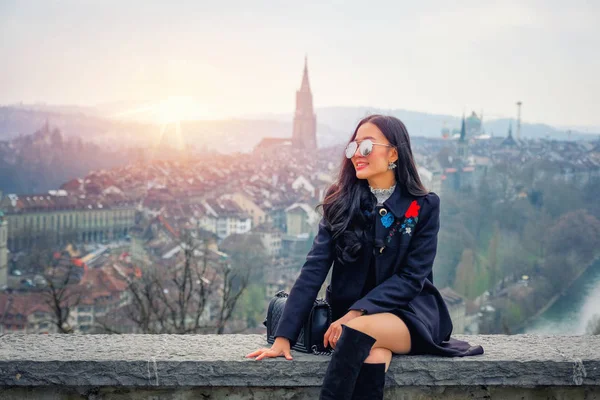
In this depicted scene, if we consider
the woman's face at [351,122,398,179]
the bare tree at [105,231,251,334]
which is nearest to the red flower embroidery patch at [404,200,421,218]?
the woman's face at [351,122,398,179]

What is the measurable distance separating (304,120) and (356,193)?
48298 mm

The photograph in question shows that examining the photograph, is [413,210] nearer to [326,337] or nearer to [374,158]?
[374,158]

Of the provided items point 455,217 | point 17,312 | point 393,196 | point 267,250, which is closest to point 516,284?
point 455,217

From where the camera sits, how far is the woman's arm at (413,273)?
173 centimetres

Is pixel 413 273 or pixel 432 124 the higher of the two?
pixel 432 124

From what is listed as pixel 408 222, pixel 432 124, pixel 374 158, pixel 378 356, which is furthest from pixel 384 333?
pixel 432 124

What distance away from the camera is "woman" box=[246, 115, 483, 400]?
1650 millimetres

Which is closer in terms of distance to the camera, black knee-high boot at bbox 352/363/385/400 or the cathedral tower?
black knee-high boot at bbox 352/363/385/400

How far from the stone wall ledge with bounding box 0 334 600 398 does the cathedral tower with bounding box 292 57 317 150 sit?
4552 cm

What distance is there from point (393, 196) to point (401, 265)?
173 mm

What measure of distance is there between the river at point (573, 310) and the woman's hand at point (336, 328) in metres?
15.8

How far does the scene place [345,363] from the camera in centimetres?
162

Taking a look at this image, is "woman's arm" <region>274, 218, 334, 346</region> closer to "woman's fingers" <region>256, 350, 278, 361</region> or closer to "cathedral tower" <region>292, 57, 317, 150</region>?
"woman's fingers" <region>256, 350, 278, 361</region>

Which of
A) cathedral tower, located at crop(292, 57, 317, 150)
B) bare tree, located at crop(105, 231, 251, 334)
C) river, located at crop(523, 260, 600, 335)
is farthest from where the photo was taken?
cathedral tower, located at crop(292, 57, 317, 150)
